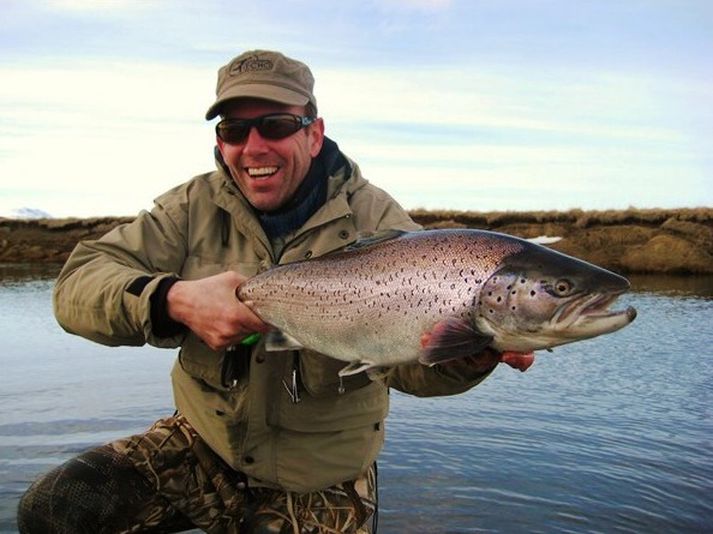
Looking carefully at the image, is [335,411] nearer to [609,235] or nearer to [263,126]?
[263,126]

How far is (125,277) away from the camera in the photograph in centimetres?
354

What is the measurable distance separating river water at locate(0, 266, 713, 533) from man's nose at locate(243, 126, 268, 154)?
2818mm

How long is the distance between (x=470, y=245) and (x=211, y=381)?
1.57 metres

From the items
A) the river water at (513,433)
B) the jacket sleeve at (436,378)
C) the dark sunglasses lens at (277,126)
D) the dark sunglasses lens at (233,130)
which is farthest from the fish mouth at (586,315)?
the river water at (513,433)

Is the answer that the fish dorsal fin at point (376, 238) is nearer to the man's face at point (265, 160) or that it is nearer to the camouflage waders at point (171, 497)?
the man's face at point (265, 160)

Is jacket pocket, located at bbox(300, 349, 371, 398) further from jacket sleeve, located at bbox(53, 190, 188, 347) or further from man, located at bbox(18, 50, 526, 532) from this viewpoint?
jacket sleeve, located at bbox(53, 190, 188, 347)

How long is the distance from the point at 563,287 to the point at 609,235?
25.2 m

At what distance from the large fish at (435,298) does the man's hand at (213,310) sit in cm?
7

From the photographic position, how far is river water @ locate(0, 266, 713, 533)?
564 centimetres

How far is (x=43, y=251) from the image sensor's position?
104ft

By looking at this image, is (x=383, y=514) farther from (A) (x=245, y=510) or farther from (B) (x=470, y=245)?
(B) (x=470, y=245)

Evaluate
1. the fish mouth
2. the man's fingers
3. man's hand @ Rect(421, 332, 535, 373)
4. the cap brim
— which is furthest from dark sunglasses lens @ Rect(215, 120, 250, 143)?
the fish mouth

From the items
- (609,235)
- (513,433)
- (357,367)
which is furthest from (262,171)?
(609,235)

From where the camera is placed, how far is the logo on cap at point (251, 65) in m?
4.00
